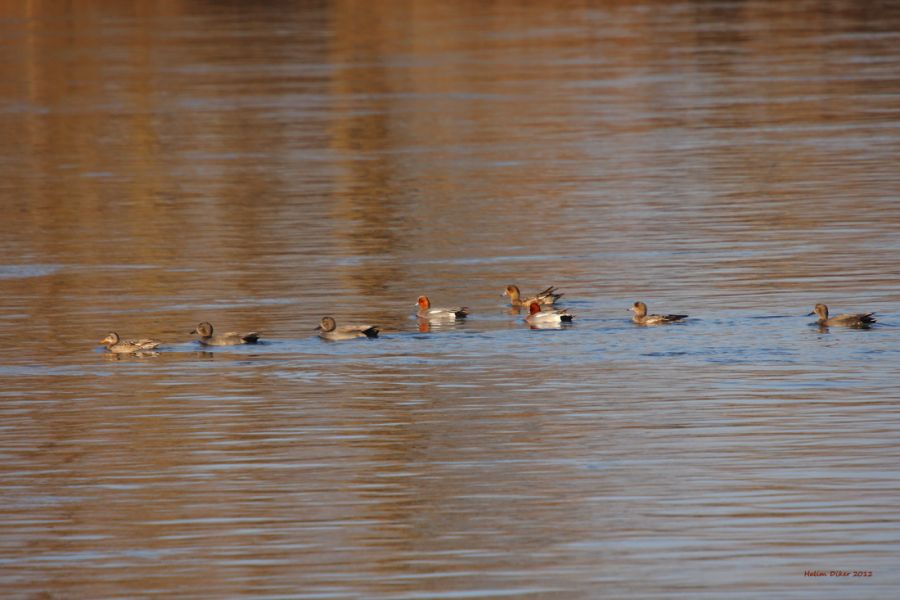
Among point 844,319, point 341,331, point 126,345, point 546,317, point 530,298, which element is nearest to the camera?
point 844,319

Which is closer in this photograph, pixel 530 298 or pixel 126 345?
pixel 126 345

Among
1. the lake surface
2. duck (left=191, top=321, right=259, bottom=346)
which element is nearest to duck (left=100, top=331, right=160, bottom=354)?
the lake surface

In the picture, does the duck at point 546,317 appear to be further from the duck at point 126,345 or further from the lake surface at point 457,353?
the duck at point 126,345

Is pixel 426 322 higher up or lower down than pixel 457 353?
higher up

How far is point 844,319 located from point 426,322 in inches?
196

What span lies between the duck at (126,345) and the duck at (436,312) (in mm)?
3341

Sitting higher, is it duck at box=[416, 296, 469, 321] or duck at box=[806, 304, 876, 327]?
duck at box=[416, 296, 469, 321]

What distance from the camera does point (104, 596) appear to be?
1372cm

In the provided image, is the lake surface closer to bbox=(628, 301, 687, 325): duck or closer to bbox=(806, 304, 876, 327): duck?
bbox=(628, 301, 687, 325): duck

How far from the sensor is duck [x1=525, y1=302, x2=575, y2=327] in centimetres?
2345

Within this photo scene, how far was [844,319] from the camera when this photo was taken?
73.3 feet

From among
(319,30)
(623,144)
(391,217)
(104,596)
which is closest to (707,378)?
(104,596)

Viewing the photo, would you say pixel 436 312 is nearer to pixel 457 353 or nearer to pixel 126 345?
pixel 457 353

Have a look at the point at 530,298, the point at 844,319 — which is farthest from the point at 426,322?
the point at 844,319
